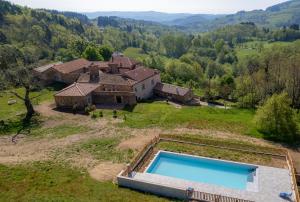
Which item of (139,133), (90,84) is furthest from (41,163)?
(90,84)

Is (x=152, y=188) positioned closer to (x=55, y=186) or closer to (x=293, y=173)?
(x=55, y=186)

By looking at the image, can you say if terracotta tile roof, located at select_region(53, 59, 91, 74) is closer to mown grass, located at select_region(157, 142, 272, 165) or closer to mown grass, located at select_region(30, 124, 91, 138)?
mown grass, located at select_region(30, 124, 91, 138)

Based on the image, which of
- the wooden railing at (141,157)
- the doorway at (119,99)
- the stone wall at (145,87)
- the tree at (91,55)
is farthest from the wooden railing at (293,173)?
the tree at (91,55)

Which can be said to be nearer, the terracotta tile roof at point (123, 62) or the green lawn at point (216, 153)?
the green lawn at point (216, 153)

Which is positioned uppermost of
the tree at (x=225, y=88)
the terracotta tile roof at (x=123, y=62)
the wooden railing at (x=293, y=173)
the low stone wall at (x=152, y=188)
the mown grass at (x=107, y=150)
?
the terracotta tile roof at (x=123, y=62)

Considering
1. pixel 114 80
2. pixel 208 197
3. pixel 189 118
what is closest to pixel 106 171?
pixel 208 197

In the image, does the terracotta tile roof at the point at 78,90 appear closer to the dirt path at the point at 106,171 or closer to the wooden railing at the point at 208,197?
the dirt path at the point at 106,171
